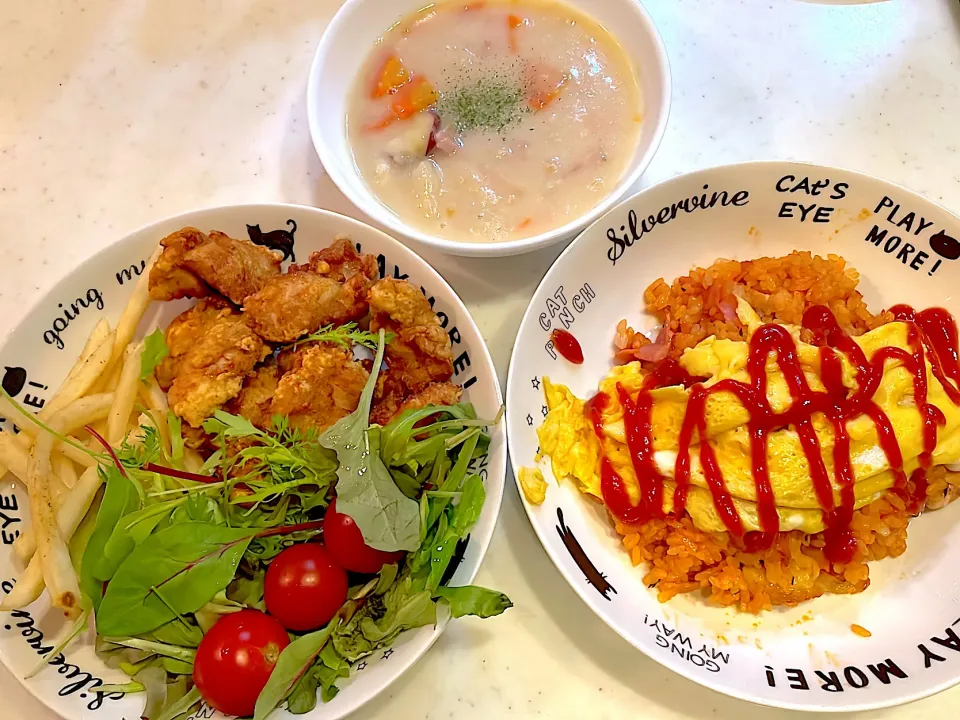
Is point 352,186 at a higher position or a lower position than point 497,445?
higher

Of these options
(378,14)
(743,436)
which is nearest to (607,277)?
(743,436)

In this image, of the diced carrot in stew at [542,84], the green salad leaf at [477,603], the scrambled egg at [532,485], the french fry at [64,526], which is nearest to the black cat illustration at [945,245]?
the diced carrot in stew at [542,84]

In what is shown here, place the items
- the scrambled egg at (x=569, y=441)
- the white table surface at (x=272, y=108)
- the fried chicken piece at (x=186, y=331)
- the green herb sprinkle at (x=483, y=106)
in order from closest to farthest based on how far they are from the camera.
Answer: the fried chicken piece at (x=186, y=331) < the scrambled egg at (x=569, y=441) < the green herb sprinkle at (x=483, y=106) < the white table surface at (x=272, y=108)

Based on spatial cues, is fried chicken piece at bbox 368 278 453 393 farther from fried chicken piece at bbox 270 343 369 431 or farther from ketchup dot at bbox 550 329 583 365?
ketchup dot at bbox 550 329 583 365

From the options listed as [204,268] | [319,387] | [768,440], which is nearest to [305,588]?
[319,387]

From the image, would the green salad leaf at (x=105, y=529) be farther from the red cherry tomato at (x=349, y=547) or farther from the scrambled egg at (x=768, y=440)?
the scrambled egg at (x=768, y=440)

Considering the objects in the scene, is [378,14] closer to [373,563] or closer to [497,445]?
[497,445]
